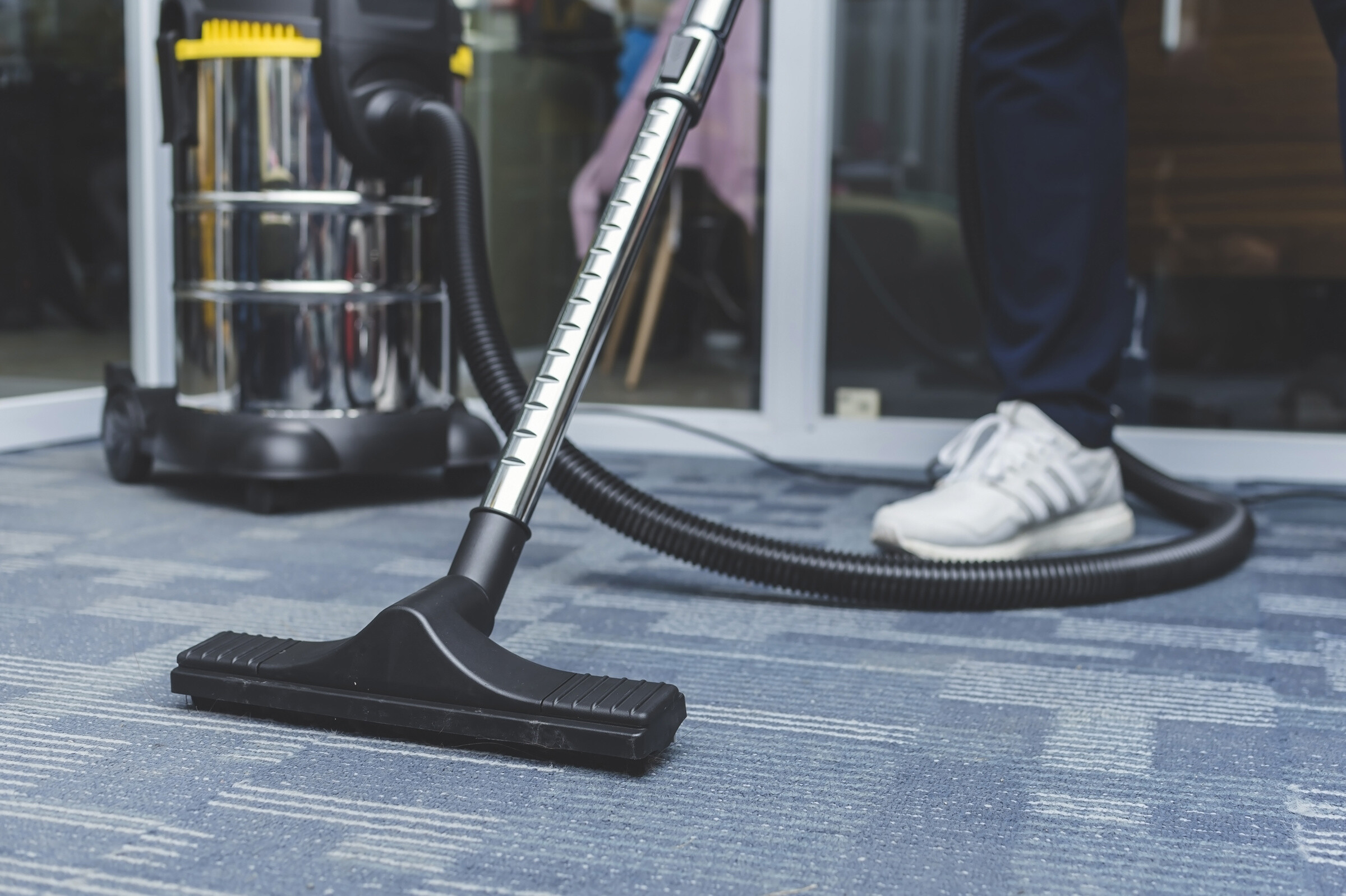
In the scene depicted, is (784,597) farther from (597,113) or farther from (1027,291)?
(597,113)

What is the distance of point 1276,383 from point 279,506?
1.37 m

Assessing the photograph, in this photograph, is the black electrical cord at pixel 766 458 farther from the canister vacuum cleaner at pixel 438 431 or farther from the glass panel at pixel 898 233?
the canister vacuum cleaner at pixel 438 431

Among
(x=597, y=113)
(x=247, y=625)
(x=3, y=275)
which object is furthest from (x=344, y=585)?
(x=597, y=113)

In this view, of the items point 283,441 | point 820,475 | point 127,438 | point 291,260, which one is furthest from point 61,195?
point 820,475

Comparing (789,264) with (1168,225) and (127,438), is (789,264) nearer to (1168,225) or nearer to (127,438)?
(1168,225)

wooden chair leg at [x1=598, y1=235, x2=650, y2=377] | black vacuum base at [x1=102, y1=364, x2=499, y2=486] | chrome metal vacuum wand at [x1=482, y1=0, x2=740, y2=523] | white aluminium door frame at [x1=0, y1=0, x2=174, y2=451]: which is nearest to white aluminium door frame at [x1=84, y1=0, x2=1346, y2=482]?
white aluminium door frame at [x1=0, y1=0, x2=174, y2=451]

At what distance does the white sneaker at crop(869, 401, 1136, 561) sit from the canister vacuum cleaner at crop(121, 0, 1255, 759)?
0.07m

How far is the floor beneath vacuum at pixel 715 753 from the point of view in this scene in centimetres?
55

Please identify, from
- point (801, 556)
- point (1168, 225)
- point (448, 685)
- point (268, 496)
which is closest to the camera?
point (448, 685)

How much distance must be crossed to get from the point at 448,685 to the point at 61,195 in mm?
1539

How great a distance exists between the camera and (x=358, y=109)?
1.40 meters

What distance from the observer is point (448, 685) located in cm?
66

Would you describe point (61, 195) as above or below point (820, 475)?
above

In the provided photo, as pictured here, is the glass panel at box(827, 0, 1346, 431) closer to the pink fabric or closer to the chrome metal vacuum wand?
the pink fabric
